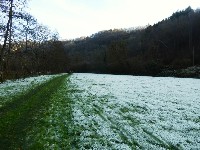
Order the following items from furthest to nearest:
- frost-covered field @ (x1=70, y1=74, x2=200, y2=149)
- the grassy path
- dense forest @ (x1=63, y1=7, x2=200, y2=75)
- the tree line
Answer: dense forest @ (x1=63, y1=7, x2=200, y2=75)
the tree line
frost-covered field @ (x1=70, y1=74, x2=200, y2=149)
the grassy path

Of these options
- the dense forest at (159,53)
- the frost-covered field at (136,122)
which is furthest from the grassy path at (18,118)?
the dense forest at (159,53)

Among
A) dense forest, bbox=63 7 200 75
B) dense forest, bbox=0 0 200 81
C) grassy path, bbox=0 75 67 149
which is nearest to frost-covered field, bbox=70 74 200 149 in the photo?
grassy path, bbox=0 75 67 149

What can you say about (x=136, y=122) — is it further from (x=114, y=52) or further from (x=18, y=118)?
(x=114, y=52)

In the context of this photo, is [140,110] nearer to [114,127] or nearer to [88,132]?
[114,127]

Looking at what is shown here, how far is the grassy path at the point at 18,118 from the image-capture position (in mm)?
15516

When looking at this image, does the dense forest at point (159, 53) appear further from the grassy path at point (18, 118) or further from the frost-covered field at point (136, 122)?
the grassy path at point (18, 118)

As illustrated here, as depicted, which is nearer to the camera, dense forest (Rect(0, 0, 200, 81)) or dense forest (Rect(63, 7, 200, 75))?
dense forest (Rect(0, 0, 200, 81))

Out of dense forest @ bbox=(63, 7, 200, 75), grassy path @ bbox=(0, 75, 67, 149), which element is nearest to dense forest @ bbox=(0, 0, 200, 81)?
dense forest @ bbox=(63, 7, 200, 75)

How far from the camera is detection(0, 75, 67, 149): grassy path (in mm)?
15516

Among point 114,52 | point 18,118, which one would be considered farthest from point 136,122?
point 114,52

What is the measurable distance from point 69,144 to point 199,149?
5.82 m

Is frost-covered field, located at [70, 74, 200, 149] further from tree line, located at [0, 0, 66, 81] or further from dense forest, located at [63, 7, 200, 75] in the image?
dense forest, located at [63, 7, 200, 75]

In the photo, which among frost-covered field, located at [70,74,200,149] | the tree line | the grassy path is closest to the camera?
the grassy path

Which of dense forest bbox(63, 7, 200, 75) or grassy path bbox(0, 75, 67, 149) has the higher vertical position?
dense forest bbox(63, 7, 200, 75)
